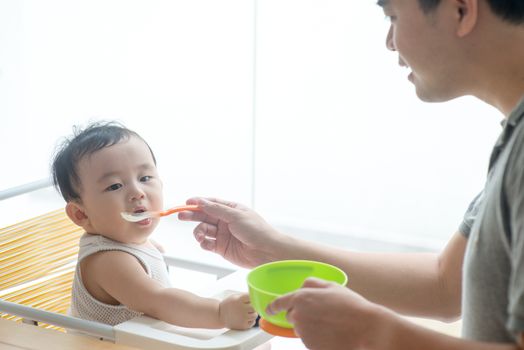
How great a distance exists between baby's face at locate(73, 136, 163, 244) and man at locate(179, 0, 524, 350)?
2.03 feet

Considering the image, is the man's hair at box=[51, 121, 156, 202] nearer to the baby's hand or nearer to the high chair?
the high chair

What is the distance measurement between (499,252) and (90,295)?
0.92 m

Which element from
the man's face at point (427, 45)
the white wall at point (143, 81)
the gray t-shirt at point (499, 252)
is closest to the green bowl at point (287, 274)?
the gray t-shirt at point (499, 252)

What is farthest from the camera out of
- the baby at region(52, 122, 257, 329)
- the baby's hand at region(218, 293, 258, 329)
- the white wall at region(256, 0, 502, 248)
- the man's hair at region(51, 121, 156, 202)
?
the white wall at region(256, 0, 502, 248)

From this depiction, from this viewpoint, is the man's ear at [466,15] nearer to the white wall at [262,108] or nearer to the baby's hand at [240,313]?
the baby's hand at [240,313]

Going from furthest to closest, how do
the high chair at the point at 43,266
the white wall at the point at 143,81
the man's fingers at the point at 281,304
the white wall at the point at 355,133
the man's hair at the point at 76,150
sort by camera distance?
the white wall at the point at 143,81
the white wall at the point at 355,133
the high chair at the point at 43,266
the man's hair at the point at 76,150
the man's fingers at the point at 281,304

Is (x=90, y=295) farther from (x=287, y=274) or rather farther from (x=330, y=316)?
(x=330, y=316)

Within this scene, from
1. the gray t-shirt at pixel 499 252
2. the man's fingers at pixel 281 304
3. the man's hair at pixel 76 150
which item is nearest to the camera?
the gray t-shirt at pixel 499 252

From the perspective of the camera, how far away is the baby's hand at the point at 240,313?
4.85 ft

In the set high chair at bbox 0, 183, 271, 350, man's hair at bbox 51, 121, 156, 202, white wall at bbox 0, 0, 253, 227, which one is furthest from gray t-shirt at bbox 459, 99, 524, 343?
white wall at bbox 0, 0, 253, 227

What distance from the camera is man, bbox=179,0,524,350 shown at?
108cm

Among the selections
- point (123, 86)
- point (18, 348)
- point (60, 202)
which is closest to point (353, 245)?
point (123, 86)

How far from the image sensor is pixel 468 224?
1.45m

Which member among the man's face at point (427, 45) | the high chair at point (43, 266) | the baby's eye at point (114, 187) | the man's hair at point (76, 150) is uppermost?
the man's face at point (427, 45)
